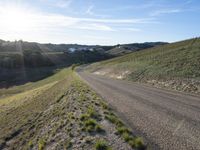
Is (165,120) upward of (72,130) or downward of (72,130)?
upward

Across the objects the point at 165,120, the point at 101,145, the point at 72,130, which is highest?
the point at 101,145

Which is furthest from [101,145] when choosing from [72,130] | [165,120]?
[165,120]

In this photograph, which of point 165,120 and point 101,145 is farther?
point 165,120

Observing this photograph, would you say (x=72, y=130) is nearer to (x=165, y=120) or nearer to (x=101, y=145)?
(x=101, y=145)

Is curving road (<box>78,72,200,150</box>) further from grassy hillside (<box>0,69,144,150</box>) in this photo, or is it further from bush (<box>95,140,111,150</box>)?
bush (<box>95,140,111,150</box>)

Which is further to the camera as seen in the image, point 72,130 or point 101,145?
point 72,130

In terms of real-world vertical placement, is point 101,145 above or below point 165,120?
above

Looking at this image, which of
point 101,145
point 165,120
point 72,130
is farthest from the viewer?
point 165,120

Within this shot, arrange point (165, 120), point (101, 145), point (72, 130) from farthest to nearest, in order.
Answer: point (165, 120), point (72, 130), point (101, 145)

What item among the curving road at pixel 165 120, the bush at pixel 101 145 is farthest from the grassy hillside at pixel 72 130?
the curving road at pixel 165 120

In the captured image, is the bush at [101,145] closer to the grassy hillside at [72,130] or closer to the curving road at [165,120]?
the grassy hillside at [72,130]

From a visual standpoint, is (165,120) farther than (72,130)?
Yes

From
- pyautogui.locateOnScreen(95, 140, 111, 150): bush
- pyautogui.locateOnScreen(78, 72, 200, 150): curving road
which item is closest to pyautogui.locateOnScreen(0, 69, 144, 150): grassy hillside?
pyautogui.locateOnScreen(95, 140, 111, 150): bush

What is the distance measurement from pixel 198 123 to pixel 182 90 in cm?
1462
